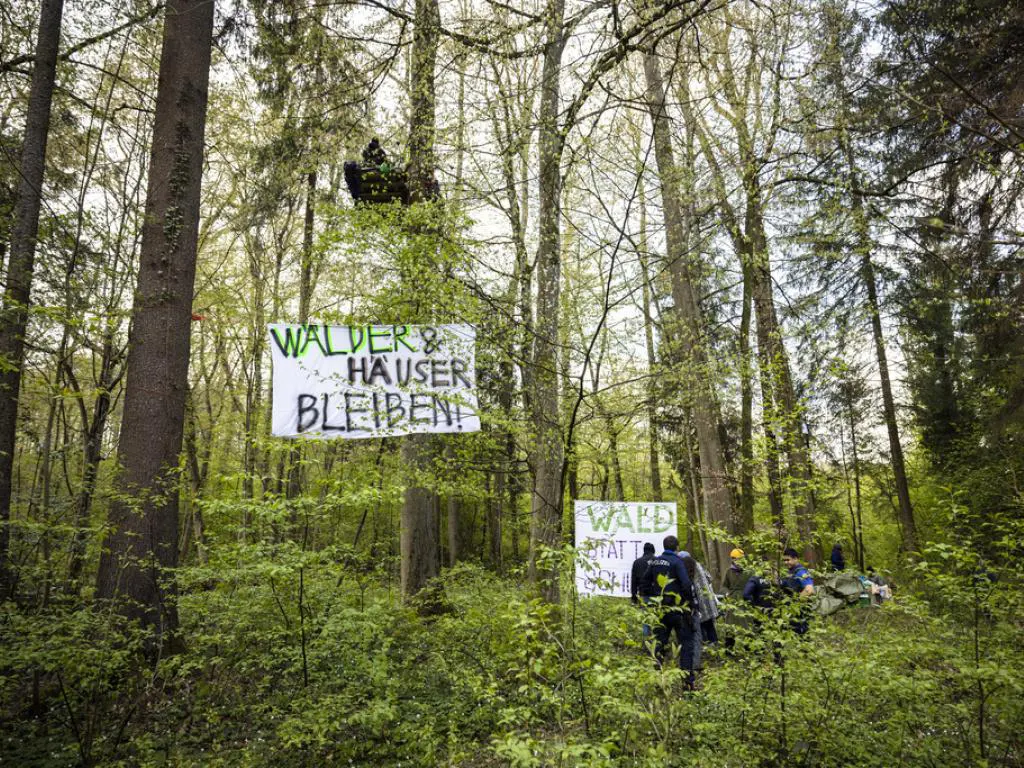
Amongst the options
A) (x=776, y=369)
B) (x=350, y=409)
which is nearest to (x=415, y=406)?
(x=350, y=409)

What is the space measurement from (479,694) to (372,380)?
8.70 feet

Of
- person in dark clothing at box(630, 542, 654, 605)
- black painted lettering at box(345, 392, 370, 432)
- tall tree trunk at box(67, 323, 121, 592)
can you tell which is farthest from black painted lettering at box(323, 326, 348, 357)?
person in dark clothing at box(630, 542, 654, 605)

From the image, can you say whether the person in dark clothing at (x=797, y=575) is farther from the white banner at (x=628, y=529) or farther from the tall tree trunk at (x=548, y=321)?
the tall tree trunk at (x=548, y=321)

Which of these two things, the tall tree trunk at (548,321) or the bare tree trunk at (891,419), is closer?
the tall tree trunk at (548,321)

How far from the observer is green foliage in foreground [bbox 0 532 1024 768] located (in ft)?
9.39

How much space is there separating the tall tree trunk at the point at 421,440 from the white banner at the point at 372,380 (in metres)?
0.61

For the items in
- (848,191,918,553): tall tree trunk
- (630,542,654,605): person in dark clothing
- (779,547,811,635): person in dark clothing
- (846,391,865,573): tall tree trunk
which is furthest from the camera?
(846,391,865,573): tall tree trunk

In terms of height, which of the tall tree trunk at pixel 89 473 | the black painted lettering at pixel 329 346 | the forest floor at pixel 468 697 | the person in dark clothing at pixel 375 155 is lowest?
the forest floor at pixel 468 697

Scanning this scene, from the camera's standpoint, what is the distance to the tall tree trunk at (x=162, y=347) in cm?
431

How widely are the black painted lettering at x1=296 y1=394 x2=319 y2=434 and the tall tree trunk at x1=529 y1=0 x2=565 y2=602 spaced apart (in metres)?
1.94

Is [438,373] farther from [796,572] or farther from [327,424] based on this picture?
[796,572]

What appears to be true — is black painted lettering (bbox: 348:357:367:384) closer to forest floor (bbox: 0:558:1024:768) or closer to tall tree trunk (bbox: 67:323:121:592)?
forest floor (bbox: 0:558:1024:768)

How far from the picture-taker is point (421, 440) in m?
6.19

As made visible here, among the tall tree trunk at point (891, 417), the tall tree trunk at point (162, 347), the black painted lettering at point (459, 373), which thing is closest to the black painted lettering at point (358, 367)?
the black painted lettering at point (459, 373)
